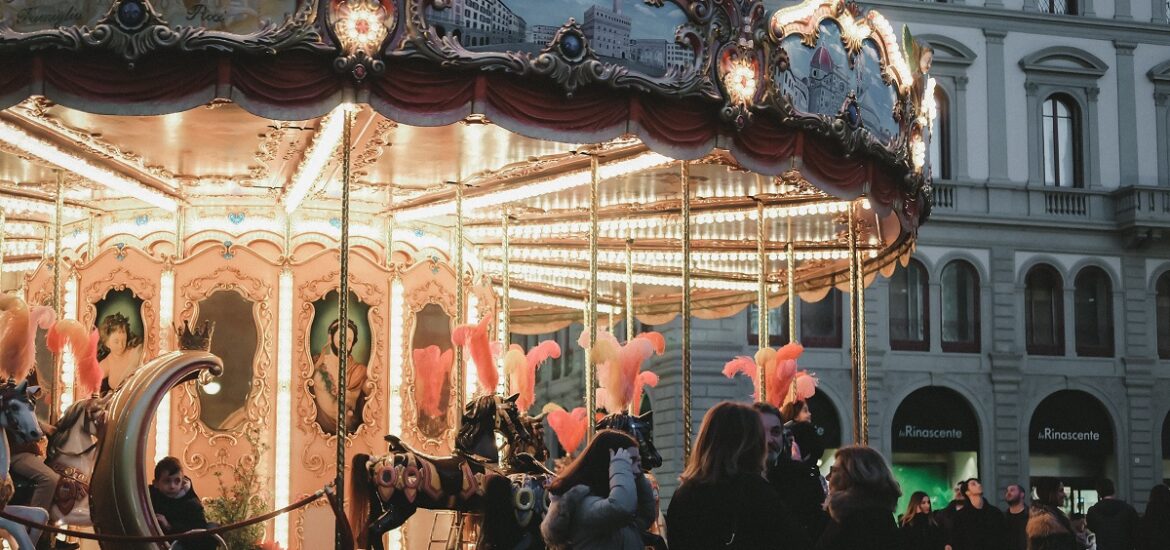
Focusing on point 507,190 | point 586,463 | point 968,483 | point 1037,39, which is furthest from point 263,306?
point 1037,39

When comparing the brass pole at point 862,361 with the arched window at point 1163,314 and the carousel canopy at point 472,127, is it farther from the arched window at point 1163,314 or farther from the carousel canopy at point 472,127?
the arched window at point 1163,314

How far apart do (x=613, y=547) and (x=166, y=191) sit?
8.54 metres

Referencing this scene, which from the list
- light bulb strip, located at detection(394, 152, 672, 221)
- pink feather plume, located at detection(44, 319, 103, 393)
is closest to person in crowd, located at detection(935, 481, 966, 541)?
light bulb strip, located at detection(394, 152, 672, 221)

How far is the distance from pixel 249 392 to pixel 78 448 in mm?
→ 2733

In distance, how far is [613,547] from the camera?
671 centimetres

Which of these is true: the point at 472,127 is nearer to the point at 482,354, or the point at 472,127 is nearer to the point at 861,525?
the point at 482,354

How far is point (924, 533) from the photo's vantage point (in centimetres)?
1434

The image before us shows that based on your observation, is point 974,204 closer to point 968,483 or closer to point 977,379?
point 977,379

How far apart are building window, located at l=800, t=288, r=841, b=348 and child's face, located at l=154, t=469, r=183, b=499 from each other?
22.7m

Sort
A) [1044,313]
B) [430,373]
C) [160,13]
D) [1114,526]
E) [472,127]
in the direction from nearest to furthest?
1. [160,13]
2. [472,127]
3. [1114,526]
4. [430,373]
5. [1044,313]

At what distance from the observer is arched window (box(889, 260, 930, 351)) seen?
32.5 metres

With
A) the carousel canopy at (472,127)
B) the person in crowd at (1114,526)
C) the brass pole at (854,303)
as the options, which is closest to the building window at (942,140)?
the carousel canopy at (472,127)

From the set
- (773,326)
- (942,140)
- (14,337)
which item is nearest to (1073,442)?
(773,326)

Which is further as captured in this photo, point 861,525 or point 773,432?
point 773,432
